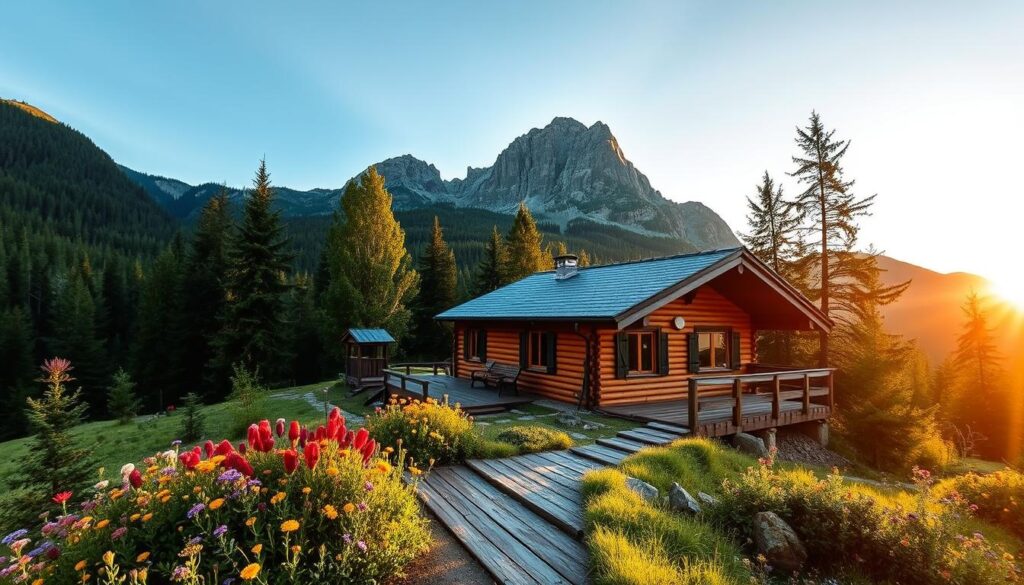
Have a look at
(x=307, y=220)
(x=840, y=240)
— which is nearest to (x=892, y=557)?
(x=840, y=240)

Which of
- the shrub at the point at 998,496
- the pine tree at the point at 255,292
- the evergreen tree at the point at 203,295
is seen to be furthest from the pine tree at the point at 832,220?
the evergreen tree at the point at 203,295

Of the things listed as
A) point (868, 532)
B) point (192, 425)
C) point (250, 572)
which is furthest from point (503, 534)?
point (192, 425)

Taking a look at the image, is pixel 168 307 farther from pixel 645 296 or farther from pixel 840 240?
pixel 840 240

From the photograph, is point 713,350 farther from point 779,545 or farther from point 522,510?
point 522,510

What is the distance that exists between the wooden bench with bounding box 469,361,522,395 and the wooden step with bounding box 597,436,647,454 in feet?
16.9

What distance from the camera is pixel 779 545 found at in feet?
15.4

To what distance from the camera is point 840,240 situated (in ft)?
63.7

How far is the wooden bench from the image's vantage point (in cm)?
1444

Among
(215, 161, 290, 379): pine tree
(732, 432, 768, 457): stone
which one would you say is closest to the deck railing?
(732, 432, 768, 457): stone

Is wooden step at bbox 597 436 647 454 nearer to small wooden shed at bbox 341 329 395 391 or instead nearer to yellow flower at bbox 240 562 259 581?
yellow flower at bbox 240 562 259 581

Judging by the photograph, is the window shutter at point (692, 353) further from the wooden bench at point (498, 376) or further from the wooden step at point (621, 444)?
the wooden step at point (621, 444)

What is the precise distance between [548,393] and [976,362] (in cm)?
3609

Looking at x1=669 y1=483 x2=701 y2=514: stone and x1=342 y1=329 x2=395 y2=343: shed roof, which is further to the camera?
x1=342 y1=329 x2=395 y2=343: shed roof

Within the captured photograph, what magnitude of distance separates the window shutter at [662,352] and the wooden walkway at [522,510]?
543cm
